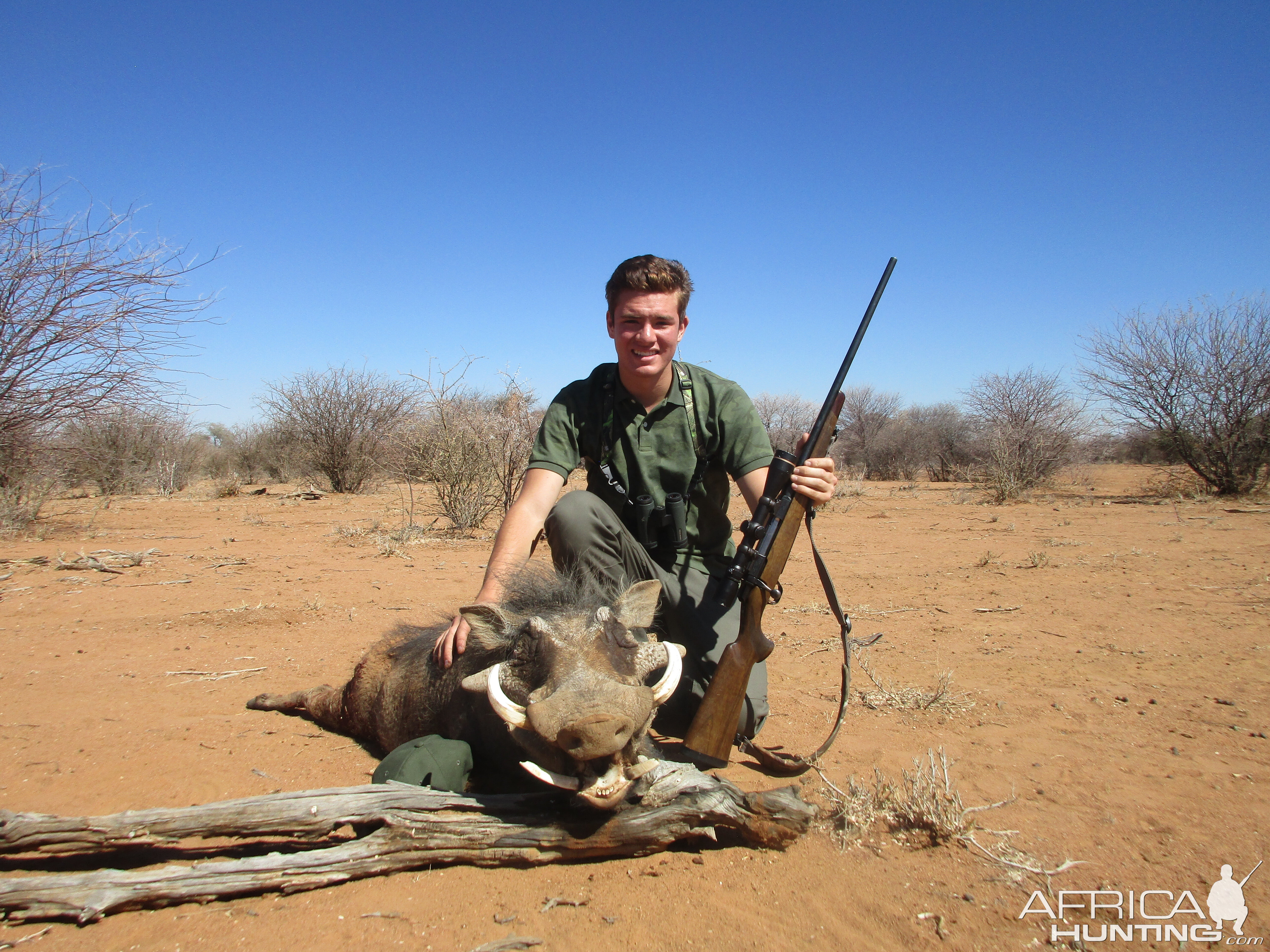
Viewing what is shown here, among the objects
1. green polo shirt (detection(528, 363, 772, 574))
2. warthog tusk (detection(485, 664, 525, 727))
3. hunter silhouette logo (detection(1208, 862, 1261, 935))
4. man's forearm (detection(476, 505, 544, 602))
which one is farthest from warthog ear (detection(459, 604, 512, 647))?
hunter silhouette logo (detection(1208, 862, 1261, 935))

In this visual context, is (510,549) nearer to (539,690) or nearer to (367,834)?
(539,690)

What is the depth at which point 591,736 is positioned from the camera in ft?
6.31

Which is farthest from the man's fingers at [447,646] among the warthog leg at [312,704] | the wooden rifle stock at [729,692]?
the warthog leg at [312,704]

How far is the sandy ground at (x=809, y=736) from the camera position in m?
1.98

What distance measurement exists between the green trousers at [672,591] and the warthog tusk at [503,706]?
40.5 inches

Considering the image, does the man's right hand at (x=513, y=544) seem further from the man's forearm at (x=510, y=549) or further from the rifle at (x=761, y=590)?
the rifle at (x=761, y=590)

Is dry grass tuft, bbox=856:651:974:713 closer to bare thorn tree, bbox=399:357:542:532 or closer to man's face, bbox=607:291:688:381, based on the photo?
man's face, bbox=607:291:688:381

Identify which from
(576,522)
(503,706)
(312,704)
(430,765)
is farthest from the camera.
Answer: (312,704)

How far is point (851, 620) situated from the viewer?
5.94 meters

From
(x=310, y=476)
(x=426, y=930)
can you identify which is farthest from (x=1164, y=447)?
(x=310, y=476)

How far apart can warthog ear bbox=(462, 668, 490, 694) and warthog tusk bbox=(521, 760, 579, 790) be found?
0.38 m

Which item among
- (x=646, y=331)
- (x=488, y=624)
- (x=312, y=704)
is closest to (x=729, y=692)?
(x=488, y=624)

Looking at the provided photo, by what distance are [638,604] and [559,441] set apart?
4.24ft

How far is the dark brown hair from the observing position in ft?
11.4
